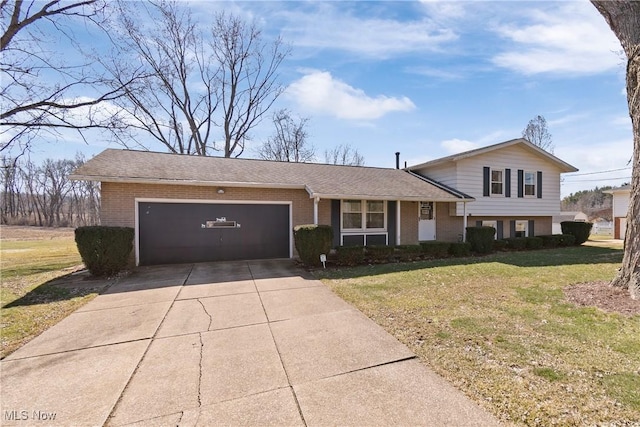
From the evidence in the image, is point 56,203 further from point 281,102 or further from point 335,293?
point 335,293

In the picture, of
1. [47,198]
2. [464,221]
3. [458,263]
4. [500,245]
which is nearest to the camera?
[458,263]

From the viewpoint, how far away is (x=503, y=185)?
14.4 m

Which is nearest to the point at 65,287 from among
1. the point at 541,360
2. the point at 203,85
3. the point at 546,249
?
the point at 541,360

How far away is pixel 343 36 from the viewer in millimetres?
9523

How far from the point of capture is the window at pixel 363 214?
11492mm

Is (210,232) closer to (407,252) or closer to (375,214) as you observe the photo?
(375,214)

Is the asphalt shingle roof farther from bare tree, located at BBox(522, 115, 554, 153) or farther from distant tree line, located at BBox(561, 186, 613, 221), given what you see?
distant tree line, located at BBox(561, 186, 613, 221)

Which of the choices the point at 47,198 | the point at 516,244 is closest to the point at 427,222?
the point at 516,244

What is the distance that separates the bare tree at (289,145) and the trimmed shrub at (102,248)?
20756 millimetres

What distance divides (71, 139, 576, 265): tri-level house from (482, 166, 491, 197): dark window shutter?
8 cm

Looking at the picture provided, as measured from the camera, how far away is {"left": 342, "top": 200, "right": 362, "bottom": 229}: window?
11.5 m

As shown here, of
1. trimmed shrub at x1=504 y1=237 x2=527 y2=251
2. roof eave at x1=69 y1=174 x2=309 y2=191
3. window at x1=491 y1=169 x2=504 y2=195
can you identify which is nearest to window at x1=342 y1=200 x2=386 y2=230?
roof eave at x1=69 y1=174 x2=309 y2=191

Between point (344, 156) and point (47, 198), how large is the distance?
4271cm

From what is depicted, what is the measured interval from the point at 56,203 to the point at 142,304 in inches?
1920
